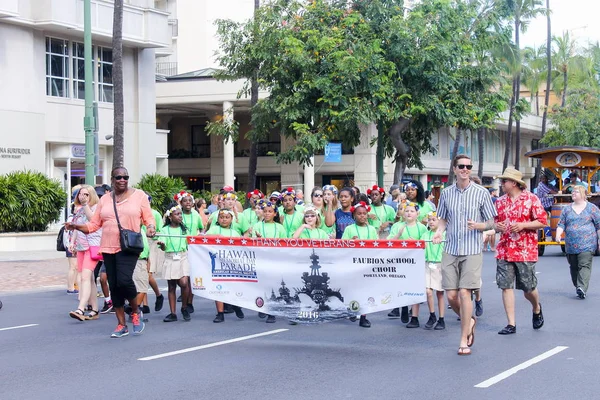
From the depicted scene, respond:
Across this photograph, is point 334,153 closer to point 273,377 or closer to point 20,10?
point 20,10

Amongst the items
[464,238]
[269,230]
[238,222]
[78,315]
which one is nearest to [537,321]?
[464,238]

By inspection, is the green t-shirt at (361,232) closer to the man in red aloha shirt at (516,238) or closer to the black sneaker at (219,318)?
the man in red aloha shirt at (516,238)

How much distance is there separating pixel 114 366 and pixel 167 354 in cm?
80

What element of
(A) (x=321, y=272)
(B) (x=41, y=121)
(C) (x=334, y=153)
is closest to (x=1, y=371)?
(A) (x=321, y=272)

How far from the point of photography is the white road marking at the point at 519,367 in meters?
8.38

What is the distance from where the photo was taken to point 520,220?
11117 mm

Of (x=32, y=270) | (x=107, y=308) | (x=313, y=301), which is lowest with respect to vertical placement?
(x=32, y=270)

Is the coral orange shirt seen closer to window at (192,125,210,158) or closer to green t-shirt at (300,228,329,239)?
green t-shirt at (300,228,329,239)

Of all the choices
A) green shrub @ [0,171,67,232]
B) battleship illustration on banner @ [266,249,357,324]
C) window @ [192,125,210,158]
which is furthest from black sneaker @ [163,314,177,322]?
window @ [192,125,210,158]

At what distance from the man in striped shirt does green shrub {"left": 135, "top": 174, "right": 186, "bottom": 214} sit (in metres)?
20.9

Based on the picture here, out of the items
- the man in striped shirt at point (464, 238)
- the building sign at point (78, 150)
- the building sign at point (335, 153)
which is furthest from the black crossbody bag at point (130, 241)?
the building sign at point (335, 153)

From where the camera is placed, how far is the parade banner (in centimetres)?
1079

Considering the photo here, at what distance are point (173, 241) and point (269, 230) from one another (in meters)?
1.30

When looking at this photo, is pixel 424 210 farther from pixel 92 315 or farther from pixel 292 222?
pixel 92 315
